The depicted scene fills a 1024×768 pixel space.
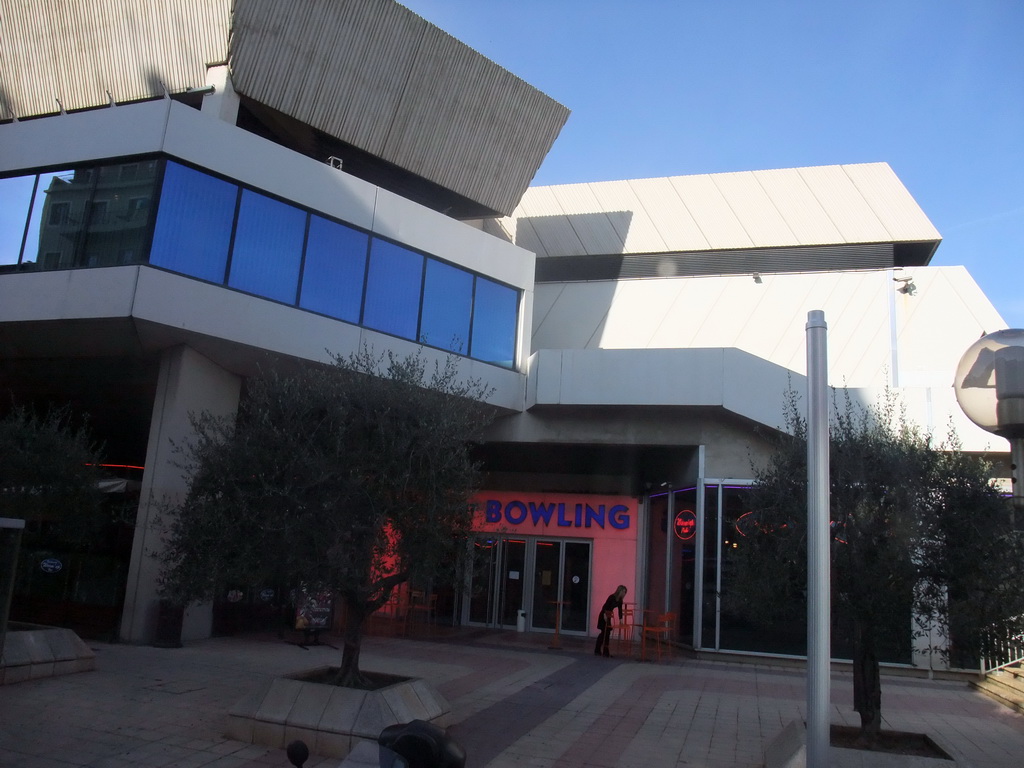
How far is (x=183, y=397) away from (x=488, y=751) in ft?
29.4

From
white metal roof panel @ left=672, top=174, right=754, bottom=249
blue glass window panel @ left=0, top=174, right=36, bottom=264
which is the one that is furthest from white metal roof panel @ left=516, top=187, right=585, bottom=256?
blue glass window panel @ left=0, top=174, right=36, bottom=264

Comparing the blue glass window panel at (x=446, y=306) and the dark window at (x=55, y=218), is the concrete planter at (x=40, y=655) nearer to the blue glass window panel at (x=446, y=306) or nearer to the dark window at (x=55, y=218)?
the dark window at (x=55, y=218)

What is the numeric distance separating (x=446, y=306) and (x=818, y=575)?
501 inches

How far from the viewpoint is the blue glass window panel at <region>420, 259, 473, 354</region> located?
1688cm

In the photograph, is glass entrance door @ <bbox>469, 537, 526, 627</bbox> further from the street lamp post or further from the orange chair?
the street lamp post

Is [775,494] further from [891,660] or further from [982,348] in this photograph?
[891,660]

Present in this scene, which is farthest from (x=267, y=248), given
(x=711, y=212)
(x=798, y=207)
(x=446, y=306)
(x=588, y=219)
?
(x=798, y=207)

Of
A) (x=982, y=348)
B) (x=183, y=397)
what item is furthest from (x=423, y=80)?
(x=982, y=348)

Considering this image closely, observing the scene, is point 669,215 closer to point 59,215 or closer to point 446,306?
point 446,306

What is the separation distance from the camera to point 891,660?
50.5 feet

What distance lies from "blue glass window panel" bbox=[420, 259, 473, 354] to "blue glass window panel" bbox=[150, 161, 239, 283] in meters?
4.25

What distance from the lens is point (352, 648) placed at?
344 inches

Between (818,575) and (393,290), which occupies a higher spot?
(393,290)

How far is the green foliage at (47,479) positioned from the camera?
1101cm
